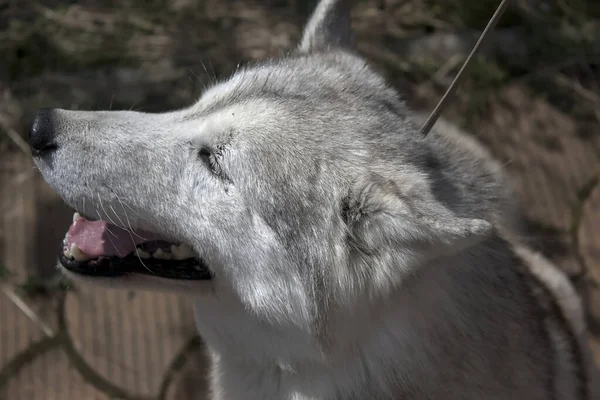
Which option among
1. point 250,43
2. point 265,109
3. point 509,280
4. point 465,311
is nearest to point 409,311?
point 465,311

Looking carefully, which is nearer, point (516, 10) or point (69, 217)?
point (69, 217)

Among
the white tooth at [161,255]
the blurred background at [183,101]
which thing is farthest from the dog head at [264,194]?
the blurred background at [183,101]

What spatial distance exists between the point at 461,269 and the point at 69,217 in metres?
2.23

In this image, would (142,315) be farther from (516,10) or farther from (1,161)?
(516,10)

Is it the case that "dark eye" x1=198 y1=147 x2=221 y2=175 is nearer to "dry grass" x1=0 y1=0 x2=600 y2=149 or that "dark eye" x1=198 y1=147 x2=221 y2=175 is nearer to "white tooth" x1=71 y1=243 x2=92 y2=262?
"white tooth" x1=71 y1=243 x2=92 y2=262

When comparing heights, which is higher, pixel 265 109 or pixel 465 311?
pixel 265 109

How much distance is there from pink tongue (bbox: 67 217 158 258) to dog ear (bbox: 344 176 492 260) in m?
0.73

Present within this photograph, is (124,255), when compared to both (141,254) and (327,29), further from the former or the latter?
(327,29)

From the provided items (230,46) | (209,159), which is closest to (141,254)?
(209,159)

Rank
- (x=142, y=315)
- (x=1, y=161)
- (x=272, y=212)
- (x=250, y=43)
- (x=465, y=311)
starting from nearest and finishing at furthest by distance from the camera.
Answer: (x=272, y=212) → (x=465, y=311) → (x=142, y=315) → (x=1, y=161) → (x=250, y=43)

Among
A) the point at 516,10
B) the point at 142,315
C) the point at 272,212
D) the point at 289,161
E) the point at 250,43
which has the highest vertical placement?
the point at 516,10

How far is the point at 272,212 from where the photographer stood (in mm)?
1805

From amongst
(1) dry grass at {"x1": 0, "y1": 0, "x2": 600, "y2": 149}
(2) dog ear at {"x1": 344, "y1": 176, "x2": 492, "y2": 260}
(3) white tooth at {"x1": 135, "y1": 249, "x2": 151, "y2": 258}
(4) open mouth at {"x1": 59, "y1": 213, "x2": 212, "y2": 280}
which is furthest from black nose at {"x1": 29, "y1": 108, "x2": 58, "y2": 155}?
(1) dry grass at {"x1": 0, "y1": 0, "x2": 600, "y2": 149}

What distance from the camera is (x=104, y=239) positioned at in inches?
84.1
